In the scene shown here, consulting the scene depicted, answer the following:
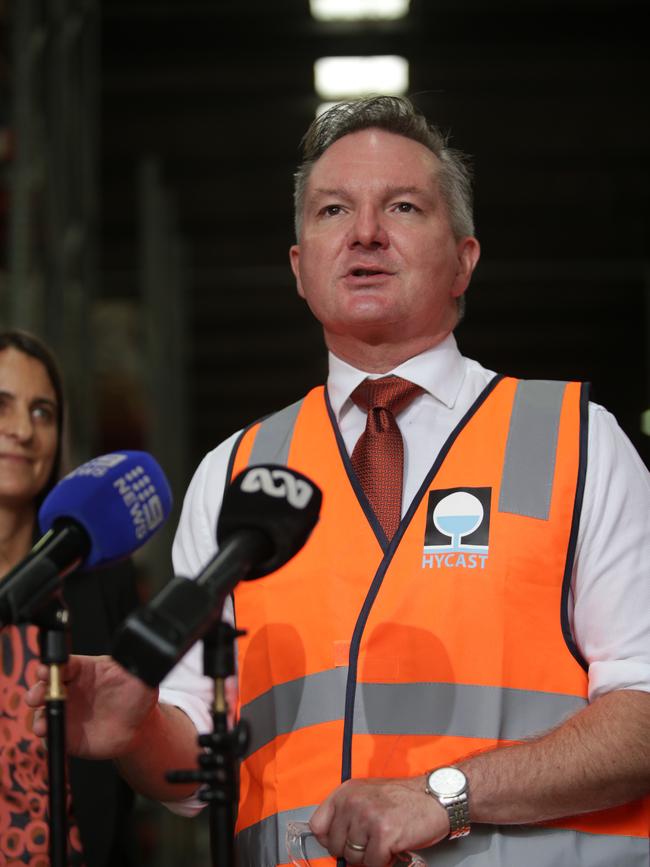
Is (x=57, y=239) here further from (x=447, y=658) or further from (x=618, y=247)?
(x=618, y=247)

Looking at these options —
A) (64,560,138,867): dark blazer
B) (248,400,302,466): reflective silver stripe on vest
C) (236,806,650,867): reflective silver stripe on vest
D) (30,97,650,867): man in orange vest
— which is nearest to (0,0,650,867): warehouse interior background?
(64,560,138,867): dark blazer

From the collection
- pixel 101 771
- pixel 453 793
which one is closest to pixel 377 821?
pixel 453 793

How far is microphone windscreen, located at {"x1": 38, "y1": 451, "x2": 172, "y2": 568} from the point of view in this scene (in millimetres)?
1574

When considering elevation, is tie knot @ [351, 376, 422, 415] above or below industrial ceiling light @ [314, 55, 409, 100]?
below

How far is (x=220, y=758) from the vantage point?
1431 mm

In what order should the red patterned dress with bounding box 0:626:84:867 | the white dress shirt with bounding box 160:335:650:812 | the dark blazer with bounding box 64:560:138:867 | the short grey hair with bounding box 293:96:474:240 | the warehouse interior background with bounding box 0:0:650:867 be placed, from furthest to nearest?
the warehouse interior background with bounding box 0:0:650:867 → the dark blazer with bounding box 64:560:138:867 → the red patterned dress with bounding box 0:626:84:867 → the short grey hair with bounding box 293:96:474:240 → the white dress shirt with bounding box 160:335:650:812

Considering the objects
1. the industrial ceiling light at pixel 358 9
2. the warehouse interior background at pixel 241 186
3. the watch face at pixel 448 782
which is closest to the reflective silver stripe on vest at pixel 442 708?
the watch face at pixel 448 782

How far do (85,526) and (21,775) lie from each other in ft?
3.99

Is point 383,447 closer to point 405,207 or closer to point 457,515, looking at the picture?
point 457,515

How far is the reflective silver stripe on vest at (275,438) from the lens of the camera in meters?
2.14

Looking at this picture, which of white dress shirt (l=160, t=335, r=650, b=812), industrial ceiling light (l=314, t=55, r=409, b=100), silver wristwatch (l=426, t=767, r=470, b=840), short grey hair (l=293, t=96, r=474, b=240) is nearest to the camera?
silver wristwatch (l=426, t=767, r=470, b=840)

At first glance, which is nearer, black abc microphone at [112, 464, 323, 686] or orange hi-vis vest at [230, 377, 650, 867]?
black abc microphone at [112, 464, 323, 686]

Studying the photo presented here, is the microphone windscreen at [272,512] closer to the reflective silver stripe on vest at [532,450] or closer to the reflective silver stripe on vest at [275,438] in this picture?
the reflective silver stripe on vest at [532,450]

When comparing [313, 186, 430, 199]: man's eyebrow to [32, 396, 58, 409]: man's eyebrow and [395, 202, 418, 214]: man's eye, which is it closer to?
[395, 202, 418, 214]: man's eye
